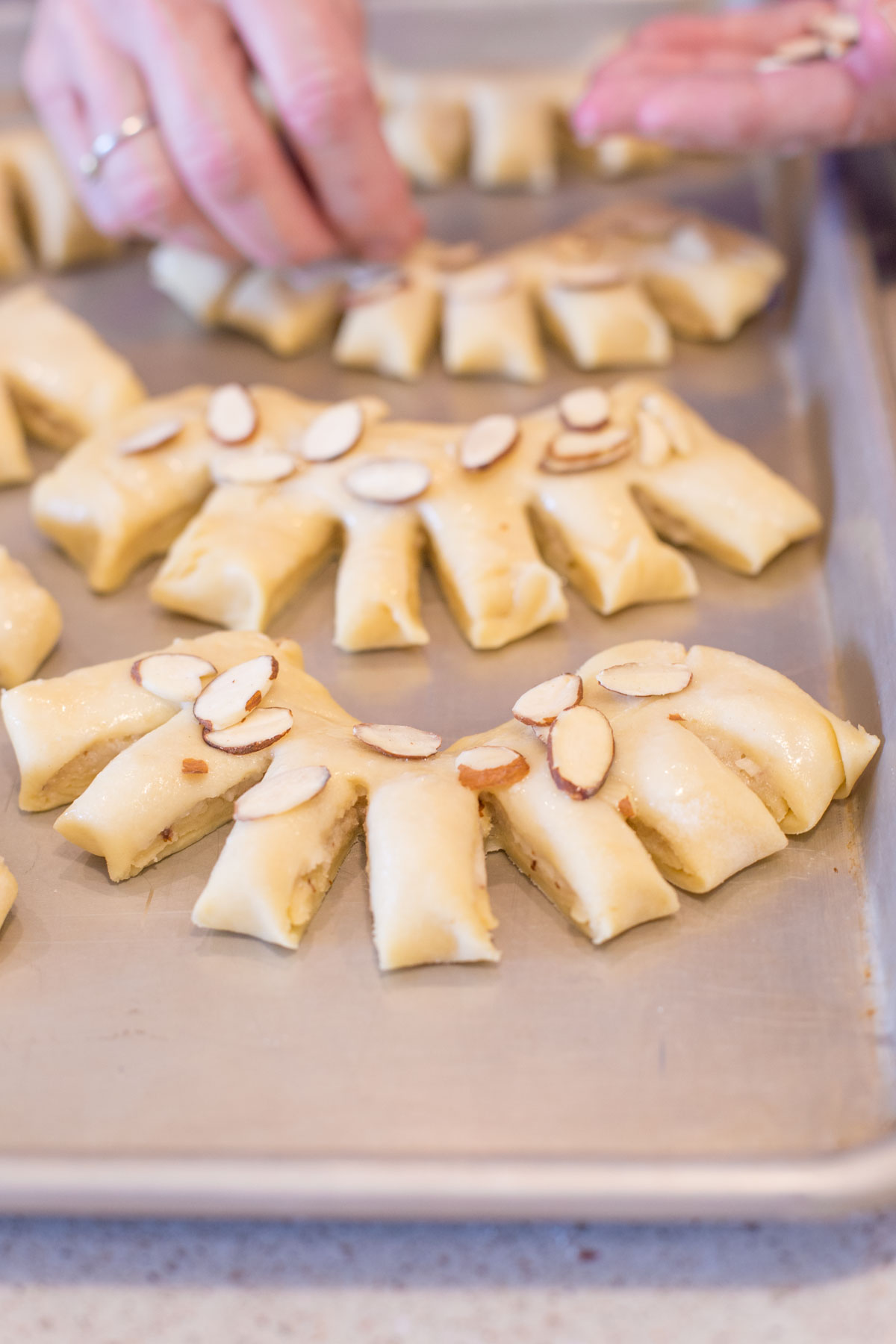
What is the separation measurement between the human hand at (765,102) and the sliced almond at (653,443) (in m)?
0.48

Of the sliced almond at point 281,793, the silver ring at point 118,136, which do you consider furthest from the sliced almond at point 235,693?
the silver ring at point 118,136

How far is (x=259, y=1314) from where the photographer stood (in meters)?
1.03

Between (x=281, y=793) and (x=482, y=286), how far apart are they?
113 centimetres

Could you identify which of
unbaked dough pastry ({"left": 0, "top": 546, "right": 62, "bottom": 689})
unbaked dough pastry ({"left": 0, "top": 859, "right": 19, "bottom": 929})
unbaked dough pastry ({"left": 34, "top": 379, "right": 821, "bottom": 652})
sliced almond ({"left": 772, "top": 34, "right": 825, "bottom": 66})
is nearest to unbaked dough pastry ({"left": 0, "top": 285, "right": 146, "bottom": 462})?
unbaked dough pastry ({"left": 34, "top": 379, "right": 821, "bottom": 652})

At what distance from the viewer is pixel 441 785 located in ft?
4.31

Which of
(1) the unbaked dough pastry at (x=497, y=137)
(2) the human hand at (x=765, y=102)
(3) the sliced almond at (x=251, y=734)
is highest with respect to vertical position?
(2) the human hand at (x=765, y=102)

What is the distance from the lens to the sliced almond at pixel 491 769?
1306 mm

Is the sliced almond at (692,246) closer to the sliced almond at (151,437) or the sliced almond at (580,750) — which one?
the sliced almond at (151,437)

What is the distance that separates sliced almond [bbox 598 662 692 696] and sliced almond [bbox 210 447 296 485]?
0.60 meters

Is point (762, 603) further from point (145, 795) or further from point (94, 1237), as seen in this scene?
point (94, 1237)

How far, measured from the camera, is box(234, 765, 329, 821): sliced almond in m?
1.28

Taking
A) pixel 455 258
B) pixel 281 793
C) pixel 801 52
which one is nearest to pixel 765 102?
pixel 801 52

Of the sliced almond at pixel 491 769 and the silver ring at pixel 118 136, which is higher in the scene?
the silver ring at pixel 118 136

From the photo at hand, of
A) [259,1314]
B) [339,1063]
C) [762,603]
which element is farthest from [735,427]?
[259,1314]
